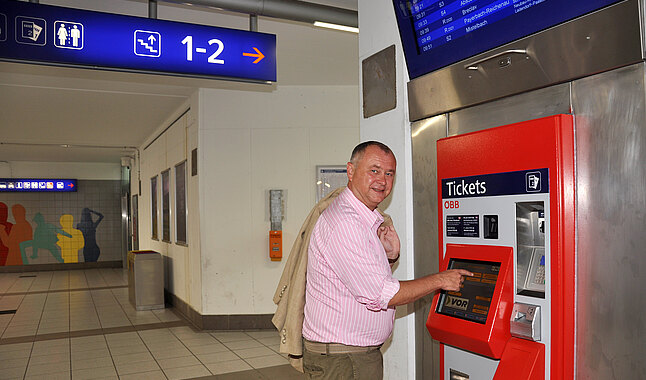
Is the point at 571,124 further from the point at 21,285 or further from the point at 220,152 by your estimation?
the point at 21,285

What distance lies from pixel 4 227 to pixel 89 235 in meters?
2.06

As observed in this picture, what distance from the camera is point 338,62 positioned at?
5707mm

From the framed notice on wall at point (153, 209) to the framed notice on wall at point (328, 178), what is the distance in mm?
4206

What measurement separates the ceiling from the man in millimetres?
2074

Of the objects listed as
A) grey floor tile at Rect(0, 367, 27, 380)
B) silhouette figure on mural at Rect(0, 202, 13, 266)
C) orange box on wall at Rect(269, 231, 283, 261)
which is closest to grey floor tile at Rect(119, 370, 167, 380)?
grey floor tile at Rect(0, 367, 27, 380)

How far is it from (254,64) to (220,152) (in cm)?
348

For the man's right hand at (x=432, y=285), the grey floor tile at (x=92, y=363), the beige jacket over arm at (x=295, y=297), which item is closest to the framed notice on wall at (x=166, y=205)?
the grey floor tile at (x=92, y=363)

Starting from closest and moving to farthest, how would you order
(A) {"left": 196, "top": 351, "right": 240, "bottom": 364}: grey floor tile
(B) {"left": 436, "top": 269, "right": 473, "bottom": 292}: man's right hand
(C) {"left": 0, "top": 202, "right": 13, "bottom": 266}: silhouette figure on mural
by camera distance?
1. (B) {"left": 436, "top": 269, "right": 473, "bottom": 292}: man's right hand
2. (A) {"left": 196, "top": 351, "right": 240, "bottom": 364}: grey floor tile
3. (C) {"left": 0, "top": 202, "right": 13, "bottom": 266}: silhouette figure on mural

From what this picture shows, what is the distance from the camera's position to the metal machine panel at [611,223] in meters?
1.44

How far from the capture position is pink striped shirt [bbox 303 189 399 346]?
188 centimetres

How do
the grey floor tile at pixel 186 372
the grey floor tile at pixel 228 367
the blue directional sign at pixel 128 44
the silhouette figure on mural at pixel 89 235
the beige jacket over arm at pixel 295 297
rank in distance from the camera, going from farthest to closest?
the silhouette figure on mural at pixel 89 235
the grey floor tile at pixel 228 367
the grey floor tile at pixel 186 372
the blue directional sign at pixel 128 44
the beige jacket over arm at pixel 295 297

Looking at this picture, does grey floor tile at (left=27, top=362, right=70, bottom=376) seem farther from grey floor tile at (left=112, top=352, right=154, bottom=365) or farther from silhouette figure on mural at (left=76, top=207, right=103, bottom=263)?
silhouette figure on mural at (left=76, top=207, right=103, bottom=263)

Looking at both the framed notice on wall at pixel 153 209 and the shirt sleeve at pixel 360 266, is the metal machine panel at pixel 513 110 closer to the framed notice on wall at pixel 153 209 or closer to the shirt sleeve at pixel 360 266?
the shirt sleeve at pixel 360 266

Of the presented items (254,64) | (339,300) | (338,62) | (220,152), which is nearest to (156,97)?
(220,152)
